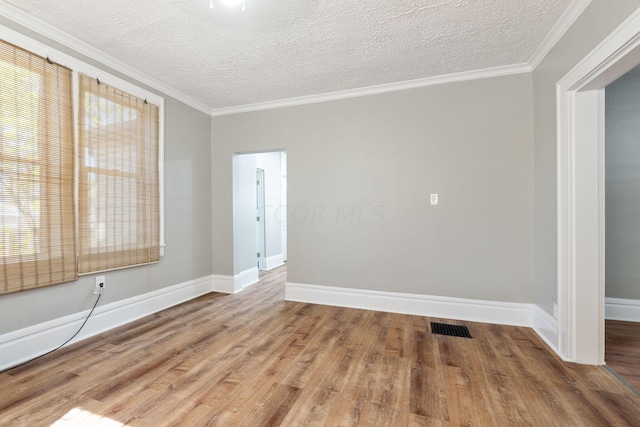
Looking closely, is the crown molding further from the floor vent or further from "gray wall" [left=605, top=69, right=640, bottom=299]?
"gray wall" [left=605, top=69, right=640, bottom=299]

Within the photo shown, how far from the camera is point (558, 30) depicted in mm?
2164

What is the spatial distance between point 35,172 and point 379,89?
11.2 feet

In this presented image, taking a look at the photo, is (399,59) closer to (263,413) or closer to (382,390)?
(382,390)

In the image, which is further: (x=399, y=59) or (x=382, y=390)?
(x=399, y=59)

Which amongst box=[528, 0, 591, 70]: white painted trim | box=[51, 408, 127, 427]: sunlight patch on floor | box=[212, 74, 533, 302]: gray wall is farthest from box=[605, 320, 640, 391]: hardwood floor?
box=[51, 408, 127, 427]: sunlight patch on floor

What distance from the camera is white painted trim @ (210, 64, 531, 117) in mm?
2807

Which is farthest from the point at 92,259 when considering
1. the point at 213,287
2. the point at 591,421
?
the point at 591,421

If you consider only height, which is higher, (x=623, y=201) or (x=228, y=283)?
(x=623, y=201)

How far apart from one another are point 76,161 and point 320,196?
2.48m

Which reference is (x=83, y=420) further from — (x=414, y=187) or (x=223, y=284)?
(x=414, y=187)

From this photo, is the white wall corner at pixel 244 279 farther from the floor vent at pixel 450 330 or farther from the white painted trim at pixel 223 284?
the floor vent at pixel 450 330

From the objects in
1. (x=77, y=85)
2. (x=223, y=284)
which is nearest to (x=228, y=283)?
(x=223, y=284)

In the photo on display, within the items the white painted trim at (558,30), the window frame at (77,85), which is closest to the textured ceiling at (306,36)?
the white painted trim at (558,30)

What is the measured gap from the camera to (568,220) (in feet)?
6.73
